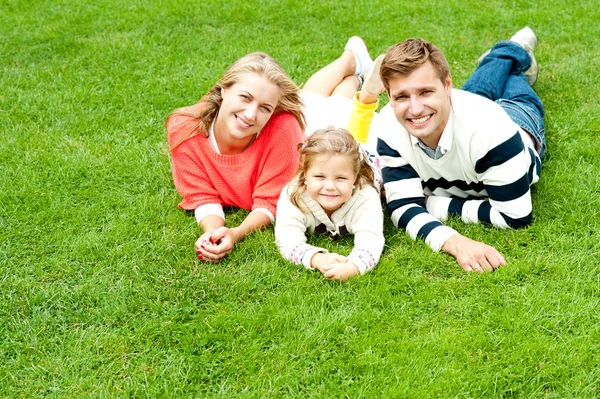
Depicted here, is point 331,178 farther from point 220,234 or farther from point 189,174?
point 189,174

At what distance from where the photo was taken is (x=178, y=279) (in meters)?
3.54

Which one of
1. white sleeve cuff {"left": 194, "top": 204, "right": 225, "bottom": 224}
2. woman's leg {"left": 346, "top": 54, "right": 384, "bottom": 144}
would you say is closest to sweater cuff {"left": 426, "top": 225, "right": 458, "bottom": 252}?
woman's leg {"left": 346, "top": 54, "right": 384, "bottom": 144}

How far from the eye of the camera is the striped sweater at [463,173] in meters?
3.63

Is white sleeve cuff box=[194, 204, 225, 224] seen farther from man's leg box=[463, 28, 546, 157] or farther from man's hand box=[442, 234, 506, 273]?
man's leg box=[463, 28, 546, 157]

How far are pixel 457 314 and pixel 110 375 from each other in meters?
1.60

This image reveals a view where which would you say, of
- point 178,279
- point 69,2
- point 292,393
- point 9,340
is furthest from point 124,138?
point 69,2

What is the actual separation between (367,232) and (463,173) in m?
0.64

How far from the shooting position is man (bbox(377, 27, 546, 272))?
353 cm

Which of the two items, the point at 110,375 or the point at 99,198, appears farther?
the point at 99,198

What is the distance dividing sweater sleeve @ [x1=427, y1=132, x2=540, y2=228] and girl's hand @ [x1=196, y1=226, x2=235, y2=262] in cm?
123

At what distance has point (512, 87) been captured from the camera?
16.3 ft

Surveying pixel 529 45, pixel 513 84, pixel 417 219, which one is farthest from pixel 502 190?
pixel 529 45

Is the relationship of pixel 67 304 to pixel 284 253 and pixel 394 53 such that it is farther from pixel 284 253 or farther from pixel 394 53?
pixel 394 53

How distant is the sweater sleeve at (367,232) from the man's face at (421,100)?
0.45 m
